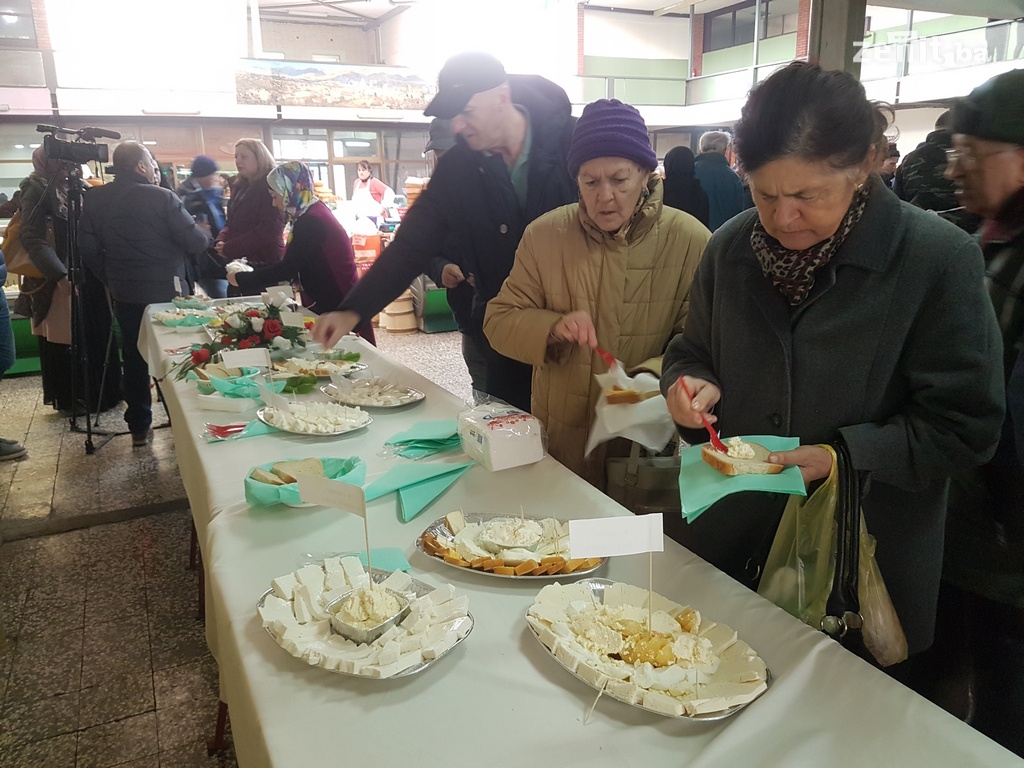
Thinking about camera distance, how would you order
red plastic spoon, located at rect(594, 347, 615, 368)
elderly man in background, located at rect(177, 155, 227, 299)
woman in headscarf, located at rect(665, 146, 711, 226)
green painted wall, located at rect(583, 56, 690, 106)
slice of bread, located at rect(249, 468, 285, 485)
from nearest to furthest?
slice of bread, located at rect(249, 468, 285, 485) < red plastic spoon, located at rect(594, 347, 615, 368) < woman in headscarf, located at rect(665, 146, 711, 226) < elderly man in background, located at rect(177, 155, 227, 299) < green painted wall, located at rect(583, 56, 690, 106)

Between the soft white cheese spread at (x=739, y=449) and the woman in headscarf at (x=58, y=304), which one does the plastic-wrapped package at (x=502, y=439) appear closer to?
the soft white cheese spread at (x=739, y=449)

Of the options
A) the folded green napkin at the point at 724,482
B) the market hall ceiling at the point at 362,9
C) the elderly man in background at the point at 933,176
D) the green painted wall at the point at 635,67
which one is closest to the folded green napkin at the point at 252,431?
the folded green napkin at the point at 724,482

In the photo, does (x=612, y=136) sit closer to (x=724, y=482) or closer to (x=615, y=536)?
(x=724, y=482)

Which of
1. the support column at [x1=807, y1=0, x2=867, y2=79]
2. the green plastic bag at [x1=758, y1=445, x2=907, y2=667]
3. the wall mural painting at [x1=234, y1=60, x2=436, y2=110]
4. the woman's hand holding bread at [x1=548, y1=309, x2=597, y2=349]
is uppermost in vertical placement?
the wall mural painting at [x1=234, y1=60, x2=436, y2=110]

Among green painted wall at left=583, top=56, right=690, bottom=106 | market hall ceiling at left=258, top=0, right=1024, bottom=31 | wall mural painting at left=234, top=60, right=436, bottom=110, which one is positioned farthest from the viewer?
green painted wall at left=583, top=56, right=690, bottom=106

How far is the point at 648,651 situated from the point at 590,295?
2.82 feet

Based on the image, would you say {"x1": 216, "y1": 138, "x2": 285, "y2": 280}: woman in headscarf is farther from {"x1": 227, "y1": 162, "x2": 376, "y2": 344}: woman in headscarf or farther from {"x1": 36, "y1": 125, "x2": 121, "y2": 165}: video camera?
{"x1": 36, "y1": 125, "x2": 121, "y2": 165}: video camera

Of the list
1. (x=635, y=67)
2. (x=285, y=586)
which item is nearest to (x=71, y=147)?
(x=285, y=586)

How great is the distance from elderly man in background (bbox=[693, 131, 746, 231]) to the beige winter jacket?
129 inches

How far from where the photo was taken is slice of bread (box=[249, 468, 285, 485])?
1.29 metres

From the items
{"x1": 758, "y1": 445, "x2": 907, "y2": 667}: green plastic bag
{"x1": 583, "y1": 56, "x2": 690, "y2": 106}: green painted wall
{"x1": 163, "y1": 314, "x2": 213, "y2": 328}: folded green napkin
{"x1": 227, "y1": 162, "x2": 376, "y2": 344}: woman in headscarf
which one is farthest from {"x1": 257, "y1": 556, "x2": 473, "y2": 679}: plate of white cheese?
{"x1": 583, "y1": 56, "x2": 690, "y2": 106}: green painted wall

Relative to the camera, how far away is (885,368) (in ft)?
3.39

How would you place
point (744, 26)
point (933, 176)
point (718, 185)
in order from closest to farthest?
point (933, 176) → point (718, 185) → point (744, 26)

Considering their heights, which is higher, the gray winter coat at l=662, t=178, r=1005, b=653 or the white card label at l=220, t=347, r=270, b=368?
the gray winter coat at l=662, t=178, r=1005, b=653
